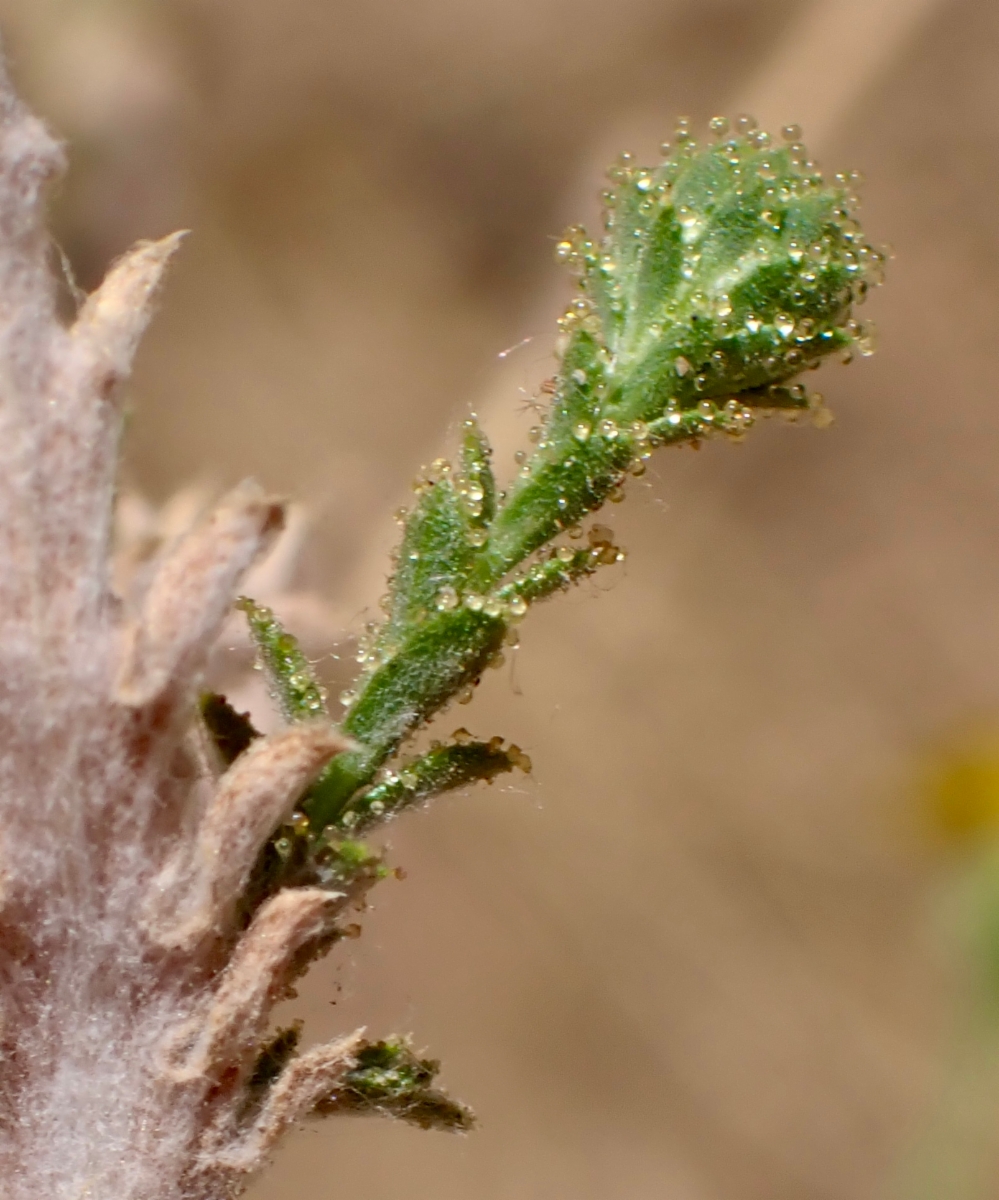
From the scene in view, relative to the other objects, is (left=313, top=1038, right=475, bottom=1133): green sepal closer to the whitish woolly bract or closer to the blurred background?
the whitish woolly bract

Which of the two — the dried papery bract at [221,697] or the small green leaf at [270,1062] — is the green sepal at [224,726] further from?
the small green leaf at [270,1062]

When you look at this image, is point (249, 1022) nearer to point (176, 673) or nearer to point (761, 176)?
point (176, 673)

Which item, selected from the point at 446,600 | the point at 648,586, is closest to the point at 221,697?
the point at 446,600

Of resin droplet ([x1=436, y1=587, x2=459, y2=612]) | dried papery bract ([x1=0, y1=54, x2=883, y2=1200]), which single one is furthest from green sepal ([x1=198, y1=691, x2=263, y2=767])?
resin droplet ([x1=436, y1=587, x2=459, y2=612])

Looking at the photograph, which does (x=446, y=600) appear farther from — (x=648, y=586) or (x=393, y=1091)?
(x=648, y=586)

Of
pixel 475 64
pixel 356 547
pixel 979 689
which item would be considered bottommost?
pixel 356 547

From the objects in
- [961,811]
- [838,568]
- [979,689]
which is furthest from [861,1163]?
[838,568]
